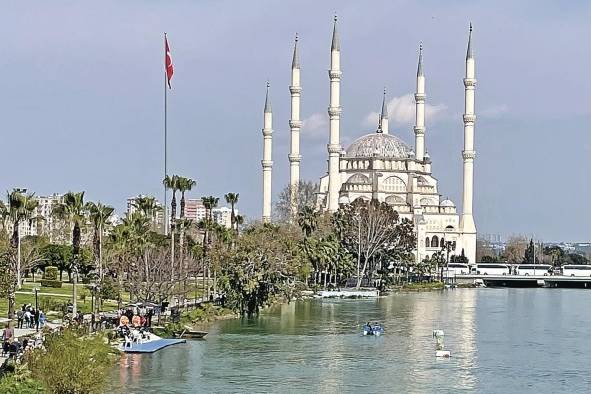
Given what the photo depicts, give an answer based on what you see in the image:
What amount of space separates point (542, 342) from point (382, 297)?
Answer: 105ft

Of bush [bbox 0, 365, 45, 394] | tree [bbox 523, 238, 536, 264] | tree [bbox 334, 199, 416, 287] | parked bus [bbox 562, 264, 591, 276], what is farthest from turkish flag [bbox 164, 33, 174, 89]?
tree [bbox 523, 238, 536, 264]

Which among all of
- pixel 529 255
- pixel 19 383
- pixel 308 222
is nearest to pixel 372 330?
pixel 19 383

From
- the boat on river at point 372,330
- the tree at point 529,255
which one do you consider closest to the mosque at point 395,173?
the tree at point 529,255

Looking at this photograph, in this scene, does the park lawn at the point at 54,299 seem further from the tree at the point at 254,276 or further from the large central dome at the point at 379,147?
the large central dome at the point at 379,147

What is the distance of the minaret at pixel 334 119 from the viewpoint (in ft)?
383

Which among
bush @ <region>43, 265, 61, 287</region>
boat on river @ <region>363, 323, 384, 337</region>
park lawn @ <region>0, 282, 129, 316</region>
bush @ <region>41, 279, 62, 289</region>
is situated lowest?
boat on river @ <region>363, 323, 384, 337</region>

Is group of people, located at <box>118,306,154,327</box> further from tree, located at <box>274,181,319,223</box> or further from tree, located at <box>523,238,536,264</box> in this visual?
tree, located at <box>523,238,536,264</box>

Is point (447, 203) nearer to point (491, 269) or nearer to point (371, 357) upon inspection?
point (491, 269)

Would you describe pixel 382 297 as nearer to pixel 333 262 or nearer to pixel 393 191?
pixel 333 262

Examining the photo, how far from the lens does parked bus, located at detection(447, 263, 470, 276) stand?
119250 mm

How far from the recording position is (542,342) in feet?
169

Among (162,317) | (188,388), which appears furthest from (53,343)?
(162,317)

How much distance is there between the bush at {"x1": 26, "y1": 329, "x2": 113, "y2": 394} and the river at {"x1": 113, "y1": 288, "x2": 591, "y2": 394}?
11.4 feet

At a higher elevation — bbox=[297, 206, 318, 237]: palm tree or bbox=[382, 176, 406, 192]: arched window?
bbox=[382, 176, 406, 192]: arched window
